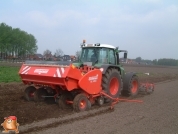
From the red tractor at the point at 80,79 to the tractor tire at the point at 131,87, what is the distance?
1.02 metres

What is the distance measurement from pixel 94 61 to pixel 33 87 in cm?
230

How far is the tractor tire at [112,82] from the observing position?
7.64 metres

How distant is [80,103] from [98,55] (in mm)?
2160

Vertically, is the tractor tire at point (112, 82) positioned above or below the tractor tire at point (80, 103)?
above

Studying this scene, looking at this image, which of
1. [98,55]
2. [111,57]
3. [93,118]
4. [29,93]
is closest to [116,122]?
[93,118]

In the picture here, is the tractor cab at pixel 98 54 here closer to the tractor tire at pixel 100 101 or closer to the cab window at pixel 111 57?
the cab window at pixel 111 57

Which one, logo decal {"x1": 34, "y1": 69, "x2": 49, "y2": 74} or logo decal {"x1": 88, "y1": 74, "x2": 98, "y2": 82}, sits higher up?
logo decal {"x1": 34, "y1": 69, "x2": 49, "y2": 74}

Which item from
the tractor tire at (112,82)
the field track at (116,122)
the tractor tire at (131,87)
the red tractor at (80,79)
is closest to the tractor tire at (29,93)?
the red tractor at (80,79)

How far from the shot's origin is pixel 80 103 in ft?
21.7

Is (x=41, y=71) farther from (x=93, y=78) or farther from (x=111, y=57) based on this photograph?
(x=111, y=57)

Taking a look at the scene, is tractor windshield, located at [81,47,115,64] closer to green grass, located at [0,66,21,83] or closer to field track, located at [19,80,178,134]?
field track, located at [19,80,178,134]

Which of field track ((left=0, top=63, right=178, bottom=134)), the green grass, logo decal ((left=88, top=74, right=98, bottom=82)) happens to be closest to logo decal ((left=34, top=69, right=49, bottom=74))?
field track ((left=0, top=63, right=178, bottom=134))

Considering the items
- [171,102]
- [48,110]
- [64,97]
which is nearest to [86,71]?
[64,97]

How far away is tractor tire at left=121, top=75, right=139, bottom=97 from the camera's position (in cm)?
953
